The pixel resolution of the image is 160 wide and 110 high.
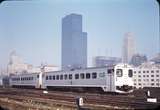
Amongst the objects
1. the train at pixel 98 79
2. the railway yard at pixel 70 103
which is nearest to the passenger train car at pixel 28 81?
the train at pixel 98 79

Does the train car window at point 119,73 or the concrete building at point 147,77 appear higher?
the train car window at point 119,73

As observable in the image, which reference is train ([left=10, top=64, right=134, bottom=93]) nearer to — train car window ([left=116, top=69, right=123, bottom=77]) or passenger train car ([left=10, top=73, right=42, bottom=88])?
train car window ([left=116, top=69, right=123, bottom=77])

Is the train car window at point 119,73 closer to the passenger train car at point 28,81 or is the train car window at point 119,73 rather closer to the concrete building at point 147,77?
the passenger train car at point 28,81

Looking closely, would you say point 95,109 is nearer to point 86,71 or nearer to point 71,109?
point 71,109

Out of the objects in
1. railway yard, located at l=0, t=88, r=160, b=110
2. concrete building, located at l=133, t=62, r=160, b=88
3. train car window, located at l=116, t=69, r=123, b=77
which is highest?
train car window, located at l=116, t=69, r=123, b=77

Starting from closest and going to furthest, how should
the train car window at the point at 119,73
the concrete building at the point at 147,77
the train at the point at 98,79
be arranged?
the train at the point at 98,79
the train car window at the point at 119,73
the concrete building at the point at 147,77

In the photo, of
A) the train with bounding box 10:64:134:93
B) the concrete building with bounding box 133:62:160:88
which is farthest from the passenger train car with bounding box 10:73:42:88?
the concrete building with bounding box 133:62:160:88

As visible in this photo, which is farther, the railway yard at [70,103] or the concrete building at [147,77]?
the concrete building at [147,77]

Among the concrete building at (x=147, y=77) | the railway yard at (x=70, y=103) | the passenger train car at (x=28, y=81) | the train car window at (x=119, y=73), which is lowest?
the concrete building at (x=147, y=77)

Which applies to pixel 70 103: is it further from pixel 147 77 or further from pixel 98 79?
pixel 147 77

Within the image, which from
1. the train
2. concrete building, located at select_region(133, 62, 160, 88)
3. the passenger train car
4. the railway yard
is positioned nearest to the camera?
the railway yard

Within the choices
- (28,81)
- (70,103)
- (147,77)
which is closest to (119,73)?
(70,103)

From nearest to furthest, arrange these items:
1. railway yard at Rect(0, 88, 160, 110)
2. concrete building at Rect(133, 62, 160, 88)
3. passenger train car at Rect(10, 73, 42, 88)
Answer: railway yard at Rect(0, 88, 160, 110) → passenger train car at Rect(10, 73, 42, 88) → concrete building at Rect(133, 62, 160, 88)

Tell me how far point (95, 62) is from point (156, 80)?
111 m
